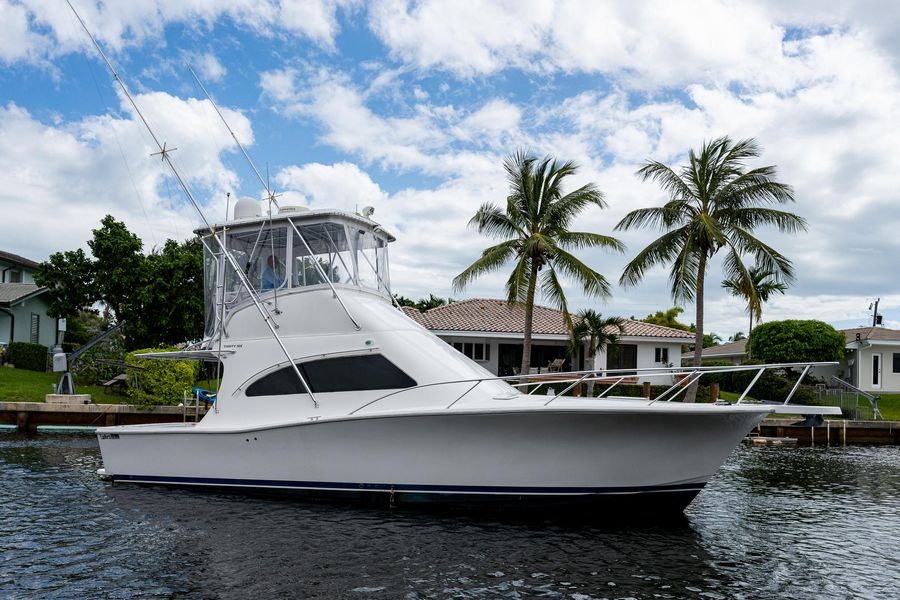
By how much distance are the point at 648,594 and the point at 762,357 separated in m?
31.5

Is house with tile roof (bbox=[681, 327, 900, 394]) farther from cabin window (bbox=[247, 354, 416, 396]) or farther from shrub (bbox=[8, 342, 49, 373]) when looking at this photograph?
shrub (bbox=[8, 342, 49, 373])

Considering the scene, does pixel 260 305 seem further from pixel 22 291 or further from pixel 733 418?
pixel 22 291

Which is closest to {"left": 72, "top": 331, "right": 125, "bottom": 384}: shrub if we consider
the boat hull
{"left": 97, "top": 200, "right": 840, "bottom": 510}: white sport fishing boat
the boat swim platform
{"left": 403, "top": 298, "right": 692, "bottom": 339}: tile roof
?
the boat swim platform

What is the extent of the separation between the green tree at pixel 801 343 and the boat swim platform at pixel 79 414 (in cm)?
2701

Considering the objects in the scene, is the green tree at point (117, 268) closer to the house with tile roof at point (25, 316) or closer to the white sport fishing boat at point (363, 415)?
the house with tile roof at point (25, 316)

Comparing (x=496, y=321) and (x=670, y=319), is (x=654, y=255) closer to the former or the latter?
(x=496, y=321)

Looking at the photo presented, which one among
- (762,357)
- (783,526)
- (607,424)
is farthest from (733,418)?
(762,357)

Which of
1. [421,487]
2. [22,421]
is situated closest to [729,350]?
[22,421]

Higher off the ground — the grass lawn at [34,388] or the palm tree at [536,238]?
the palm tree at [536,238]

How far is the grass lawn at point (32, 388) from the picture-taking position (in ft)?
69.3

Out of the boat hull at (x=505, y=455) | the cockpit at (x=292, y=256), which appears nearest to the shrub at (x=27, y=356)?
the cockpit at (x=292, y=256)

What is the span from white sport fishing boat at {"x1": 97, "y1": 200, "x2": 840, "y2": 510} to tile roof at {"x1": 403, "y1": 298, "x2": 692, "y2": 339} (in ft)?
59.5

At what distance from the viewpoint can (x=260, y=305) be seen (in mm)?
10359

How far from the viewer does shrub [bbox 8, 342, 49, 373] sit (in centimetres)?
2753
